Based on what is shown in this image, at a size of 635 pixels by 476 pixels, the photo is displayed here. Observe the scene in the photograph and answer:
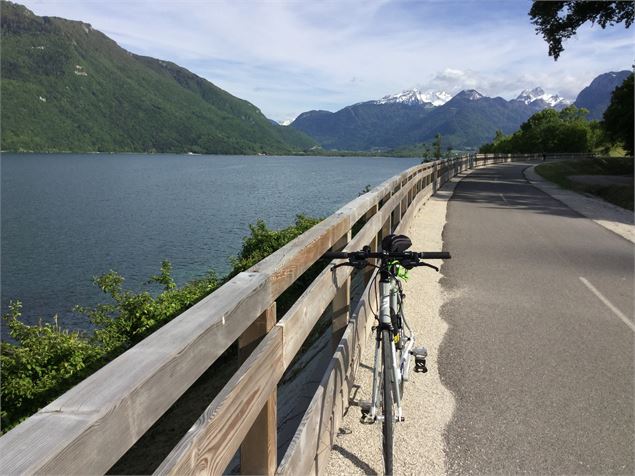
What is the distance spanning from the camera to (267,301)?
2633 mm

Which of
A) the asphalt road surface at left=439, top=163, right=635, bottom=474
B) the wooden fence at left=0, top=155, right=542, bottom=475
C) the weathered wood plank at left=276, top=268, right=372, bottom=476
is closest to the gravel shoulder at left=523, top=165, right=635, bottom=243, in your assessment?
the asphalt road surface at left=439, top=163, right=635, bottom=474

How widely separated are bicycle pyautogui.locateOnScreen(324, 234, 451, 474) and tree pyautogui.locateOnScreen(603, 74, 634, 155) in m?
42.0

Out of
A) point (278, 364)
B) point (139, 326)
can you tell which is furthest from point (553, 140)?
point (278, 364)

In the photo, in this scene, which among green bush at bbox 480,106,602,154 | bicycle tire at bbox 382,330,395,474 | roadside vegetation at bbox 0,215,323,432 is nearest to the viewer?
bicycle tire at bbox 382,330,395,474

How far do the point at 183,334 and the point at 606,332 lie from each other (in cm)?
611

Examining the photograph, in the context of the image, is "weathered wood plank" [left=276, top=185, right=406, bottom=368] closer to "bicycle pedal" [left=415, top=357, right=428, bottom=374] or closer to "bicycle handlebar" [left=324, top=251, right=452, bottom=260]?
"bicycle handlebar" [left=324, top=251, right=452, bottom=260]

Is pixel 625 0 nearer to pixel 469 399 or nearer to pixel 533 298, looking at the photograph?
pixel 533 298

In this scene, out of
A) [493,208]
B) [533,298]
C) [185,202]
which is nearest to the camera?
[533,298]

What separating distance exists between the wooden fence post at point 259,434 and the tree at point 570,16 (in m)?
→ 30.6

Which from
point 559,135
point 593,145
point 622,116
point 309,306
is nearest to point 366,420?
point 309,306

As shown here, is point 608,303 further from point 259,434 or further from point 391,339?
point 259,434

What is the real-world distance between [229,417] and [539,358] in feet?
14.7

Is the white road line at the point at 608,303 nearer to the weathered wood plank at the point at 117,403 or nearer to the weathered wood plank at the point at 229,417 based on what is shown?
the weathered wood plank at the point at 229,417

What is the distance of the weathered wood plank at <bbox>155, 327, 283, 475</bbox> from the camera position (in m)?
1.71
